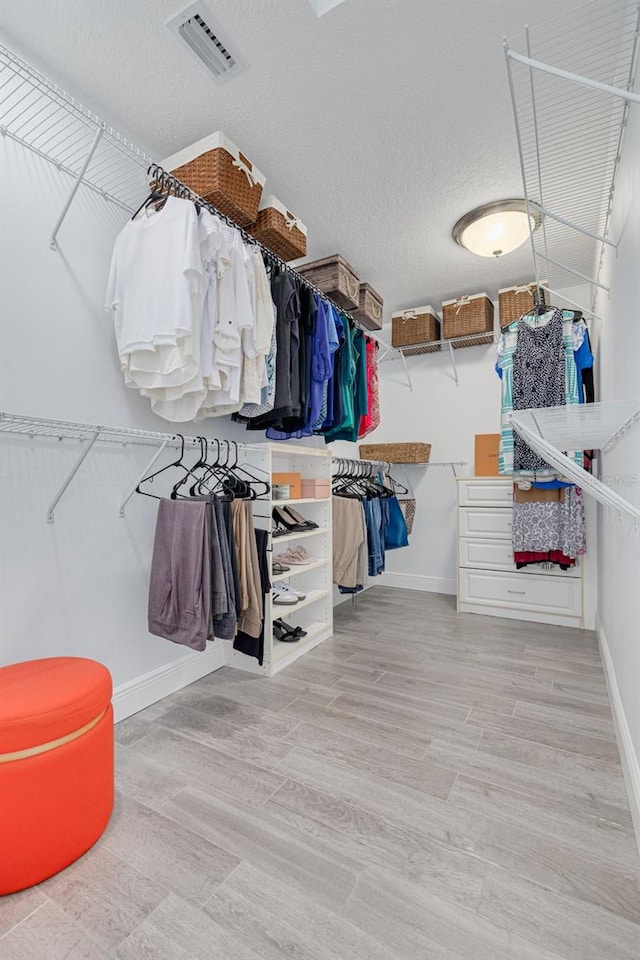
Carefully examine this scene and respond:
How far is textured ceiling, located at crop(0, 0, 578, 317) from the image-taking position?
1569mm

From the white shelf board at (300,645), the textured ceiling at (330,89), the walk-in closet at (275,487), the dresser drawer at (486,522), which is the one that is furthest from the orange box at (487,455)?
the white shelf board at (300,645)

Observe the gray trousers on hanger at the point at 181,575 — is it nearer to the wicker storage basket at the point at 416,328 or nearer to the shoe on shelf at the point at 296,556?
the shoe on shelf at the point at 296,556

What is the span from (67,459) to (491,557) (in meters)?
2.96

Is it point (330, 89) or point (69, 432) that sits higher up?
point (330, 89)

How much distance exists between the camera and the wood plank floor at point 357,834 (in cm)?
102

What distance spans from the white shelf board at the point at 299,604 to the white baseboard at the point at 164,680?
38 cm

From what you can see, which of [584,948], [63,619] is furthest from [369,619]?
[584,948]

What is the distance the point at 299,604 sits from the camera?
266 centimetres

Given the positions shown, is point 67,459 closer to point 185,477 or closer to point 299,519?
point 185,477

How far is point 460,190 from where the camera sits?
2.47 metres

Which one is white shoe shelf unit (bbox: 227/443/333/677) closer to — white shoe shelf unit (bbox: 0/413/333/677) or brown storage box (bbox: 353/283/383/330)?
white shoe shelf unit (bbox: 0/413/333/677)

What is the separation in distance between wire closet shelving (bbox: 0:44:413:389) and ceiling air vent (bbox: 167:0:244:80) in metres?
0.41

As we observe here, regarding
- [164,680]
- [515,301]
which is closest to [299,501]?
[164,680]

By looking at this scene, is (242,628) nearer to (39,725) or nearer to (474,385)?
(39,725)
